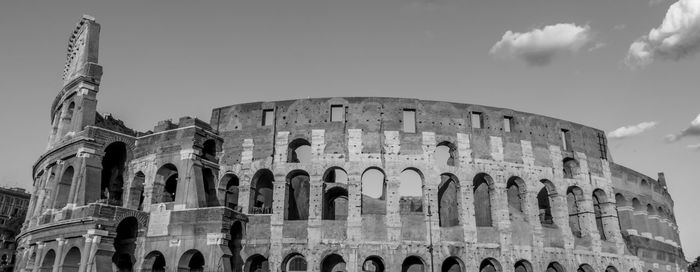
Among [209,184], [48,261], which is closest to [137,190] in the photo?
[209,184]

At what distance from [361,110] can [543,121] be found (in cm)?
1050

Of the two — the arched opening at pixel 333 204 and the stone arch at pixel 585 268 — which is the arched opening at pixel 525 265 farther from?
the arched opening at pixel 333 204

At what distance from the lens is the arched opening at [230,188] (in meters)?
25.3

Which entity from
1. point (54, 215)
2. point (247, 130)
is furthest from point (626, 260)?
point (54, 215)

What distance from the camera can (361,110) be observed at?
2536cm

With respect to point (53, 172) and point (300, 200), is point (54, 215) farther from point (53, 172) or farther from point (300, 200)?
point (300, 200)

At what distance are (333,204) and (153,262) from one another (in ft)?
41.5

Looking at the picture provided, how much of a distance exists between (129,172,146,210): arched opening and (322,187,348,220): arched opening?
932 cm

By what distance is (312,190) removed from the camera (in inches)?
942

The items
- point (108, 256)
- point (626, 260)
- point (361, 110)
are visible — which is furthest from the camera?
point (626, 260)

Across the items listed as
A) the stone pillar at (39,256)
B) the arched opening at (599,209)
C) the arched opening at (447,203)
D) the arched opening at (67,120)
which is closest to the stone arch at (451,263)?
the arched opening at (447,203)

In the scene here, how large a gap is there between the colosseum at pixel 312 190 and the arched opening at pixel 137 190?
0.07m

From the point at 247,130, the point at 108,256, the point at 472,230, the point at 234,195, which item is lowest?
the point at 108,256

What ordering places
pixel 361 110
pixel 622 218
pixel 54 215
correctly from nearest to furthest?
pixel 54 215, pixel 361 110, pixel 622 218
